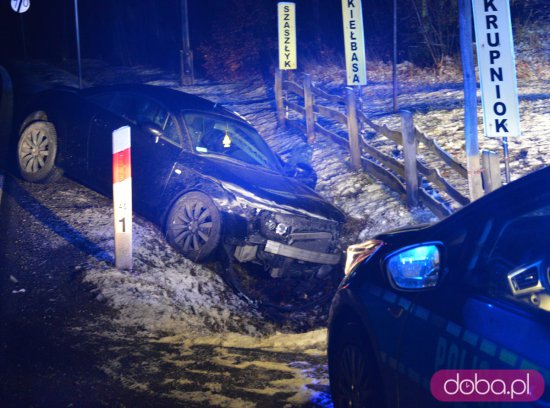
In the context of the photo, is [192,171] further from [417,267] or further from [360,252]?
[417,267]

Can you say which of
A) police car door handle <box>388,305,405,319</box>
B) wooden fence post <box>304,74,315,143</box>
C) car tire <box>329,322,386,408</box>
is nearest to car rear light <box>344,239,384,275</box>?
car tire <box>329,322,386,408</box>

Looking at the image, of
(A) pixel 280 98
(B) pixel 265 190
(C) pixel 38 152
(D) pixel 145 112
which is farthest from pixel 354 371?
(A) pixel 280 98

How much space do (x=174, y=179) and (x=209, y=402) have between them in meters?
3.97

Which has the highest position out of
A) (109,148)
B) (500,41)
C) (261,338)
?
(500,41)

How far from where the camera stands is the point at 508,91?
7.96m

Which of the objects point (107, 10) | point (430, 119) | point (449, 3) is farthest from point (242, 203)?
point (107, 10)

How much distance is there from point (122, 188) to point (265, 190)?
1627mm

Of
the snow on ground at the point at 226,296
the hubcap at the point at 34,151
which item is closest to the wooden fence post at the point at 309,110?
the snow on ground at the point at 226,296

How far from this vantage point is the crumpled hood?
→ 8.16 meters

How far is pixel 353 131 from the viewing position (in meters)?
12.1

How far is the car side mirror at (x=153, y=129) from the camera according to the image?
9102mm

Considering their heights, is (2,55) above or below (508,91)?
above

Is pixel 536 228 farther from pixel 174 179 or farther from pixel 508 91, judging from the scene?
pixel 174 179

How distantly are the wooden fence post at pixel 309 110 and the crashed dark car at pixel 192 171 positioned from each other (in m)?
4.37
